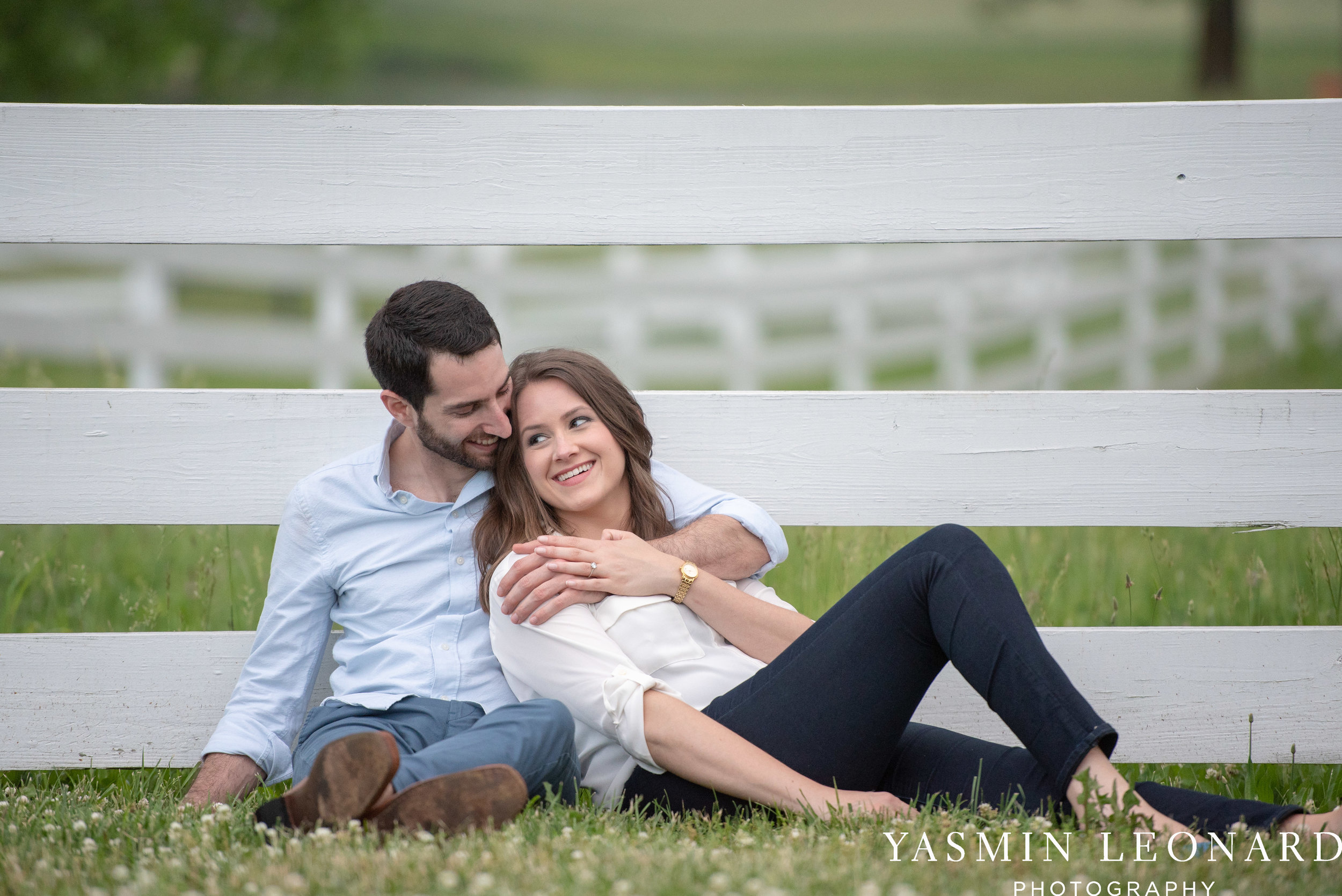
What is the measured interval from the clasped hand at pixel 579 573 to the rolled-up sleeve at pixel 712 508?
20cm

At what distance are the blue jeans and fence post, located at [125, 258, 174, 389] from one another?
5.70 metres

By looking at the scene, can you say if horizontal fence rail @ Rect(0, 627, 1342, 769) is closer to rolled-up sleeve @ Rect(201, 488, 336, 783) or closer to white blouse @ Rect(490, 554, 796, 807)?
rolled-up sleeve @ Rect(201, 488, 336, 783)

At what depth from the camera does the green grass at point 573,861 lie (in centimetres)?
167

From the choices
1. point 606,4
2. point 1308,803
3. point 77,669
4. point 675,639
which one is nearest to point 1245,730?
point 1308,803

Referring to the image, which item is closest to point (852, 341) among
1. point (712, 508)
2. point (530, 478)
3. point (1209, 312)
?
point (1209, 312)

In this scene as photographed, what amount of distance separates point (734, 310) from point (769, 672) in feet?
24.7

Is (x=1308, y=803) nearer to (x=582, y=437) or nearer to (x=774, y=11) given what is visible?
(x=582, y=437)

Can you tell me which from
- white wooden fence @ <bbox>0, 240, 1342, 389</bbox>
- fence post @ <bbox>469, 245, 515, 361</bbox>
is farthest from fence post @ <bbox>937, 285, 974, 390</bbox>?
fence post @ <bbox>469, 245, 515, 361</bbox>

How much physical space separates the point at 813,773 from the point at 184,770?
1.59m

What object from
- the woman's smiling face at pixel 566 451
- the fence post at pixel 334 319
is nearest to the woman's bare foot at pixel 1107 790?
the woman's smiling face at pixel 566 451

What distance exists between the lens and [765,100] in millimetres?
16703

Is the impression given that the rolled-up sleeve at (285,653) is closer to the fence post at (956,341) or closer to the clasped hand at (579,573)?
the clasped hand at (579,573)

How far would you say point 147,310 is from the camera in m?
7.46

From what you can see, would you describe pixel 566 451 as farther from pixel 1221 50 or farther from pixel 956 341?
pixel 1221 50
